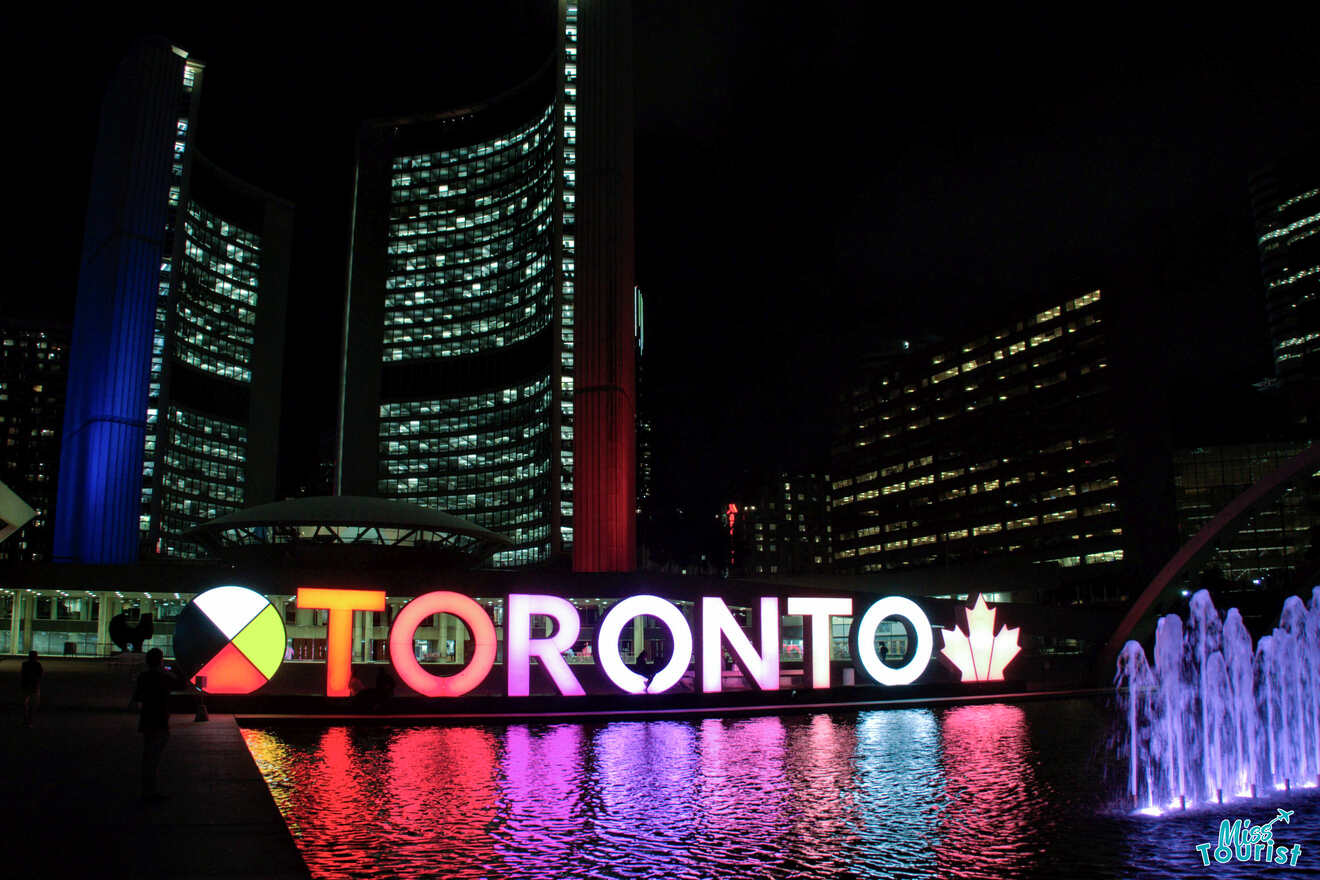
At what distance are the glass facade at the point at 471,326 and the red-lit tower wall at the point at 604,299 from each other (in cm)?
5180

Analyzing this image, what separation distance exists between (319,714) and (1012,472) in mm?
155486

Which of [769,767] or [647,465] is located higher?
[647,465]

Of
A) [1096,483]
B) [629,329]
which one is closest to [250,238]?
[629,329]

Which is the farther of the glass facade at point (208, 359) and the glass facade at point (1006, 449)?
the glass facade at point (208, 359)

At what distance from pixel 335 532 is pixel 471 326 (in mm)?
94563

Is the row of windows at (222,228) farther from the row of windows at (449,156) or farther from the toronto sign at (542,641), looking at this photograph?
the toronto sign at (542,641)

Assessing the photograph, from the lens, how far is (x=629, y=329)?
93312mm

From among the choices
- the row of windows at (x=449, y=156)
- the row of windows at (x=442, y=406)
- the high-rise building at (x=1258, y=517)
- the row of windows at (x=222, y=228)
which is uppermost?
the row of windows at (x=449, y=156)

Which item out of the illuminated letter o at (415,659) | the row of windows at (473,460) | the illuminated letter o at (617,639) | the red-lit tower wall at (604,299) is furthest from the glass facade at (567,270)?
the illuminated letter o at (415,659)

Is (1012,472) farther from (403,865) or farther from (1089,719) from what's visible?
(403,865)

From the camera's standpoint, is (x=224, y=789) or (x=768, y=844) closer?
(x=768, y=844)

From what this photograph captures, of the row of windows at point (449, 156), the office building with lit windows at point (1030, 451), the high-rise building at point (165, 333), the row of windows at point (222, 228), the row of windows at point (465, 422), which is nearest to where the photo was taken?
the high-rise building at point (165, 333)

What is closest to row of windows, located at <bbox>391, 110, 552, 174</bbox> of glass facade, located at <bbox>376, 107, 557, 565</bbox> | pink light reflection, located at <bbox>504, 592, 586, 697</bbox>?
glass facade, located at <bbox>376, 107, 557, 565</bbox>

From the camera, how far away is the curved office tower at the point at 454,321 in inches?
5861
